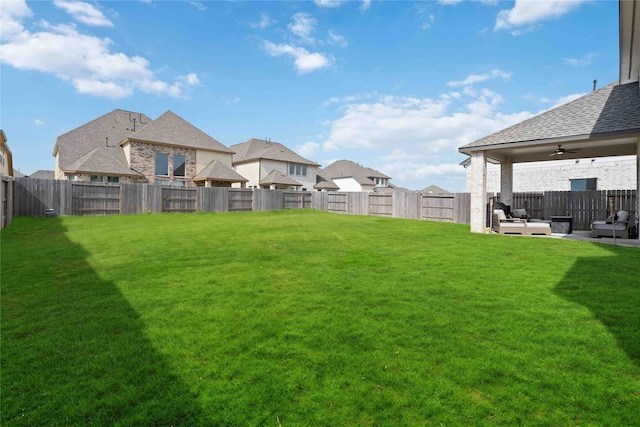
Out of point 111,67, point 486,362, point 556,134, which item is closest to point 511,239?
point 556,134

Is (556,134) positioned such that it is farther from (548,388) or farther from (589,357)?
(548,388)

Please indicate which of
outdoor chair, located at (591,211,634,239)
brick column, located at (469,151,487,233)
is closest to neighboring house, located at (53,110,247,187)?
brick column, located at (469,151,487,233)

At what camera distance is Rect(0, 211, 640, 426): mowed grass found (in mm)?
2520

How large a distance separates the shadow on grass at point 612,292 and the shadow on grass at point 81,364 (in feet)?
14.6

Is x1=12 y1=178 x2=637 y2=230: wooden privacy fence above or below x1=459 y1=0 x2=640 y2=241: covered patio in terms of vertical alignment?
below

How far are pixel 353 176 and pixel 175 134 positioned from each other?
98.0 feet

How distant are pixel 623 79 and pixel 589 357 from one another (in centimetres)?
1396

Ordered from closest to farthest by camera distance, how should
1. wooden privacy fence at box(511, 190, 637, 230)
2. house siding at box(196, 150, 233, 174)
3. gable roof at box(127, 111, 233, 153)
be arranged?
wooden privacy fence at box(511, 190, 637, 230) → gable roof at box(127, 111, 233, 153) → house siding at box(196, 150, 233, 174)

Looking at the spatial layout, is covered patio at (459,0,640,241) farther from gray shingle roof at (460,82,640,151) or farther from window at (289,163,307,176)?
window at (289,163,307,176)

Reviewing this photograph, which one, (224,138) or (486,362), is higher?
(224,138)

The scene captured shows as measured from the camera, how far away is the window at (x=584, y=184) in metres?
21.6

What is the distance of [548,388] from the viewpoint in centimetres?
277

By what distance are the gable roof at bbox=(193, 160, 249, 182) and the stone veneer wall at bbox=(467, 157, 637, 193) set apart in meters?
23.1

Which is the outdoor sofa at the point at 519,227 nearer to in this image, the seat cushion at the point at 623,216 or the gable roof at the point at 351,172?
the seat cushion at the point at 623,216
